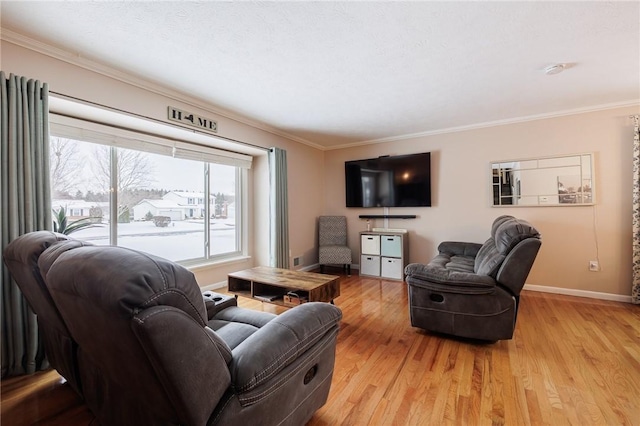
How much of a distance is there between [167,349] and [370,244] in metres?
3.99

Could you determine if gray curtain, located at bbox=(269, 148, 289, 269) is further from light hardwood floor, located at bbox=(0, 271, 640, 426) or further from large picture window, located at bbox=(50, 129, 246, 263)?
light hardwood floor, located at bbox=(0, 271, 640, 426)

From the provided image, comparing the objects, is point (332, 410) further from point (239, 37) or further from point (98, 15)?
point (98, 15)

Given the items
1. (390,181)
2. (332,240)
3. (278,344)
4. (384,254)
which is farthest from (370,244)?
(278,344)

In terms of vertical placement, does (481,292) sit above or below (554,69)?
below

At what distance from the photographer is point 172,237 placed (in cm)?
351

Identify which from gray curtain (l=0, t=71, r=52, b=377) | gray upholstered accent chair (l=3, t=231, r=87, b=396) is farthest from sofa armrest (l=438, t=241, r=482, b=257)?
gray curtain (l=0, t=71, r=52, b=377)

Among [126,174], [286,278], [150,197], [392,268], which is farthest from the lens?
[392,268]

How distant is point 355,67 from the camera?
2389mm

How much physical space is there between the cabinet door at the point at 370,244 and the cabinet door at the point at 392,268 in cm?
19

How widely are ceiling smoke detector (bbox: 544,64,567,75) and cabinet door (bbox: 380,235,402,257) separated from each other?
8.37 feet

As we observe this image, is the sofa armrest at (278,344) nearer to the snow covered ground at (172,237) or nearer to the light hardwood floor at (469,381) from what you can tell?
the light hardwood floor at (469,381)

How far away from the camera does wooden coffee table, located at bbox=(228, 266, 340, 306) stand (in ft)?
8.38

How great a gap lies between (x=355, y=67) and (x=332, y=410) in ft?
8.22

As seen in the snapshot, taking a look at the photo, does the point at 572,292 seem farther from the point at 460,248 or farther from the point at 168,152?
the point at 168,152
